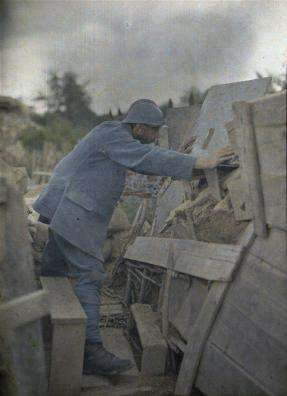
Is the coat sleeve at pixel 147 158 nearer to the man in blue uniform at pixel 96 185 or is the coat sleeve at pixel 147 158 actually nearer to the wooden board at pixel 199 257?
the man in blue uniform at pixel 96 185

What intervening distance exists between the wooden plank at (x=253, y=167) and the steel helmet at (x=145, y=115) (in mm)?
1194

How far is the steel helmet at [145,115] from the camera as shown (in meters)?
4.12

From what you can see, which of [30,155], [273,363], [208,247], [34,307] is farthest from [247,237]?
[30,155]

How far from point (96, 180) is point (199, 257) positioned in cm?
111

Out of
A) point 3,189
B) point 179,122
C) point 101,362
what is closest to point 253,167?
point 3,189

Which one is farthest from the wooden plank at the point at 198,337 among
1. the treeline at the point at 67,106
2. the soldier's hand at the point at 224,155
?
the treeline at the point at 67,106

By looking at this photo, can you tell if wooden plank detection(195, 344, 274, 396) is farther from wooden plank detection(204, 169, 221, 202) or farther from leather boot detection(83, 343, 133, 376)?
wooden plank detection(204, 169, 221, 202)

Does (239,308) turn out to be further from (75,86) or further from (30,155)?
(75,86)

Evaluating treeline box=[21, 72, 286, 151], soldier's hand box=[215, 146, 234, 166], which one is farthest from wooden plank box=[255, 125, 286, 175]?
treeline box=[21, 72, 286, 151]

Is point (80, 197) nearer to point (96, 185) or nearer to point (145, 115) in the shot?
point (96, 185)

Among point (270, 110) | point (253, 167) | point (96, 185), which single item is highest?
point (270, 110)

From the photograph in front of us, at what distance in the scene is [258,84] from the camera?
16.1ft

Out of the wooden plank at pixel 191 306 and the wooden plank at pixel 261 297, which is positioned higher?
the wooden plank at pixel 261 297

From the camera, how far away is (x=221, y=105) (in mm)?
5180
